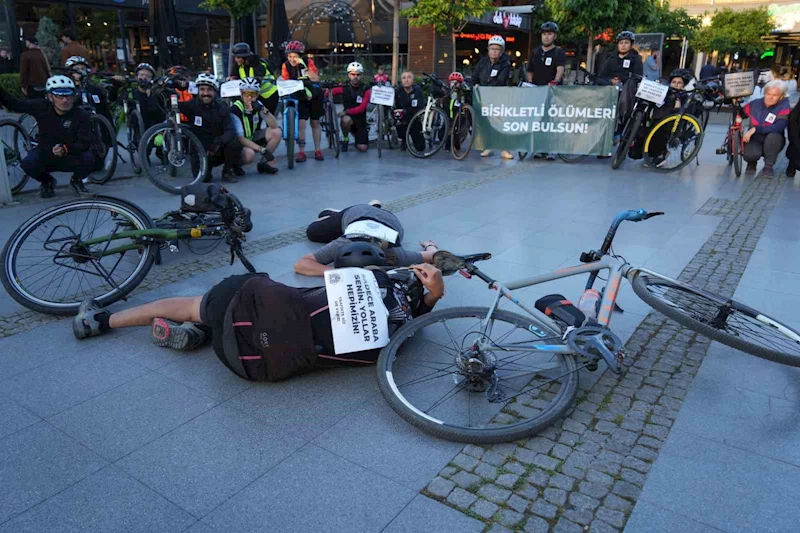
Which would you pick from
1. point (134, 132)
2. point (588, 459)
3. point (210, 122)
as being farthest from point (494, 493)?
point (134, 132)

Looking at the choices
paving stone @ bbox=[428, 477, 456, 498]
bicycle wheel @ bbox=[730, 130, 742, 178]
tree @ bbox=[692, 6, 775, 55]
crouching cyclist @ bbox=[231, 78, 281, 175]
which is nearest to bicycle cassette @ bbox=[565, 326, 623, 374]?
paving stone @ bbox=[428, 477, 456, 498]

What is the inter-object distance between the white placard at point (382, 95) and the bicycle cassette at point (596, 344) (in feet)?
27.1

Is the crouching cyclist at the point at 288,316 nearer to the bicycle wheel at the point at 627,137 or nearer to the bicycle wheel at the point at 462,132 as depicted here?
the bicycle wheel at the point at 627,137

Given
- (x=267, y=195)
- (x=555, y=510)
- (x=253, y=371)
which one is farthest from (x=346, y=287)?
(x=267, y=195)

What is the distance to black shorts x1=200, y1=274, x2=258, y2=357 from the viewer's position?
3.04 m

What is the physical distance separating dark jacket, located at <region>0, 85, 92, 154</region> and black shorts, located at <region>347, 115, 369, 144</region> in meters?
5.13

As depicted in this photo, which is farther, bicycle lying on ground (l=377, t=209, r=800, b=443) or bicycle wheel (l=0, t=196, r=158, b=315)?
bicycle wheel (l=0, t=196, r=158, b=315)

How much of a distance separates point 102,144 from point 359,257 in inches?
199

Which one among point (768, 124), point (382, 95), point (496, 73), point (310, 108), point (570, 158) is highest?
point (496, 73)

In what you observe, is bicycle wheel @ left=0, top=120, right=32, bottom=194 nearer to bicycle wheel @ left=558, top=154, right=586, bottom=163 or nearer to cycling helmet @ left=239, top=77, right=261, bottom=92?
cycling helmet @ left=239, top=77, right=261, bottom=92

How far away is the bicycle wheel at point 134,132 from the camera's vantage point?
332 inches

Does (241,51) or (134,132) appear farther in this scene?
(241,51)

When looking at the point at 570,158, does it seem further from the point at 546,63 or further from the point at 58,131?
the point at 58,131

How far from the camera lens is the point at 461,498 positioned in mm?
2363
